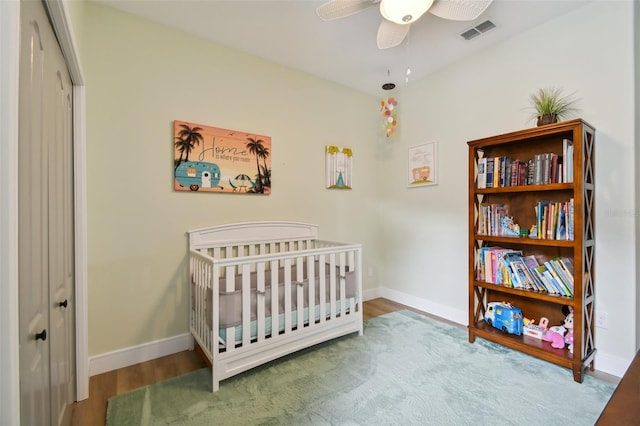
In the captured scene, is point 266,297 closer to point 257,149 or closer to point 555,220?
point 257,149

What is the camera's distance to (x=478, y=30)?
2256 millimetres

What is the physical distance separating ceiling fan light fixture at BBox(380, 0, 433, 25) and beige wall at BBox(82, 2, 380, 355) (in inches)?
53.9

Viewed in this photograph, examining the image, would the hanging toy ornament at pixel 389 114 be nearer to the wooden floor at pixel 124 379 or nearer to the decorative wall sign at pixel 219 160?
the decorative wall sign at pixel 219 160

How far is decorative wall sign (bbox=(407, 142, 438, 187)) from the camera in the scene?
2.97 m

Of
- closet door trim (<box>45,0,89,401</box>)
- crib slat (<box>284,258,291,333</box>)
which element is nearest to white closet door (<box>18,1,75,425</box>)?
closet door trim (<box>45,0,89,401</box>)

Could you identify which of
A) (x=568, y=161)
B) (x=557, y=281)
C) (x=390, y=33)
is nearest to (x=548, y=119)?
(x=568, y=161)

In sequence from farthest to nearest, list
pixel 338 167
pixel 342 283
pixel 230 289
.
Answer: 1. pixel 338 167
2. pixel 342 283
3. pixel 230 289

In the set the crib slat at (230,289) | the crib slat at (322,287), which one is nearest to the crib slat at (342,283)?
the crib slat at (322,287)

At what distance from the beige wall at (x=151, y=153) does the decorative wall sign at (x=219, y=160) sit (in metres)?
0.07

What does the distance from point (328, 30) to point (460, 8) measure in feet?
3.30

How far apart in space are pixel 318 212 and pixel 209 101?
148 cm

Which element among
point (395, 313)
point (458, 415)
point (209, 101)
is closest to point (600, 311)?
point (458, 415)

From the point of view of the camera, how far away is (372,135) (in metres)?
3.52

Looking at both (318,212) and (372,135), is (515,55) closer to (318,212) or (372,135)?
(372,135)
